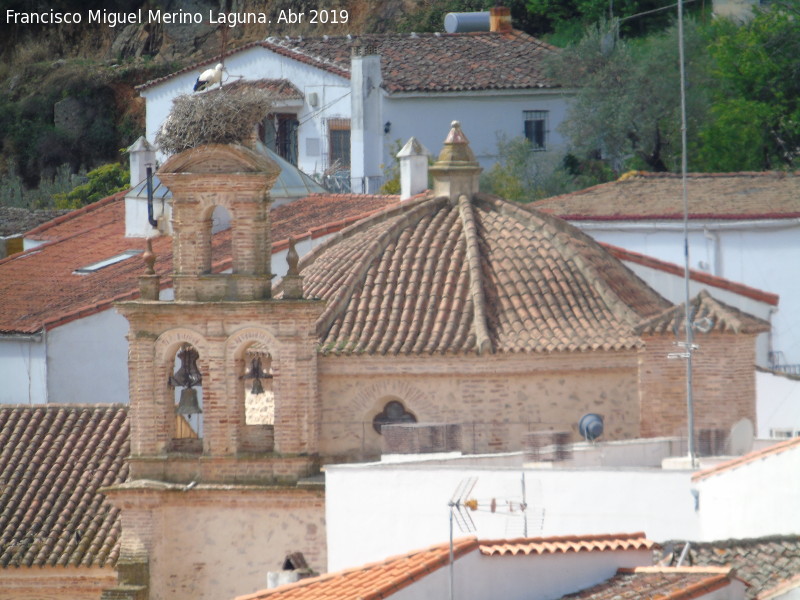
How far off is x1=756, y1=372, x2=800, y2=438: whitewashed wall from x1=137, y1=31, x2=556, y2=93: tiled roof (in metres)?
17.9

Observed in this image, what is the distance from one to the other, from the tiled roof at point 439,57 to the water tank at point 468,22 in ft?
4.29

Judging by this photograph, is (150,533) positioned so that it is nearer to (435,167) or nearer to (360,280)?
(360,280)

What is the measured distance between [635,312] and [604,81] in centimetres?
2071

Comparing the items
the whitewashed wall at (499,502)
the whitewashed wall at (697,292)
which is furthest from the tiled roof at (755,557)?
the whitewashed wall at (697,292)

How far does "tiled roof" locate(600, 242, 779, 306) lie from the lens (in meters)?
37.9

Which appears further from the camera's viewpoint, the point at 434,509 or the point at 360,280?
the point at 360,280

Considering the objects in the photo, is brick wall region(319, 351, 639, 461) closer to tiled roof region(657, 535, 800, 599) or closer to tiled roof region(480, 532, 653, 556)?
tiled roof region(657, 535, 800, 599)

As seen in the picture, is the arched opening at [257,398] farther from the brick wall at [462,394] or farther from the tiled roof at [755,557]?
the tiled roof at [755,557]

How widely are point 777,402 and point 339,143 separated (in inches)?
806

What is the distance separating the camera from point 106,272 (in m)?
46.1

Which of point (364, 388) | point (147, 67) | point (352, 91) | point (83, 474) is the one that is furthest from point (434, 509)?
point (147, 67)

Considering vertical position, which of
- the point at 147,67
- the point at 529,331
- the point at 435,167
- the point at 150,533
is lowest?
the point at 150,533

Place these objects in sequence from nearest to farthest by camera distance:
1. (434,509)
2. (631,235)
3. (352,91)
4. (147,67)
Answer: (434,509) → (631,235) → (352,91) → (147,67)

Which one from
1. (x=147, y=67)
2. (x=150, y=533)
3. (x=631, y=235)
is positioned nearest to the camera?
(x=150, y=533)
